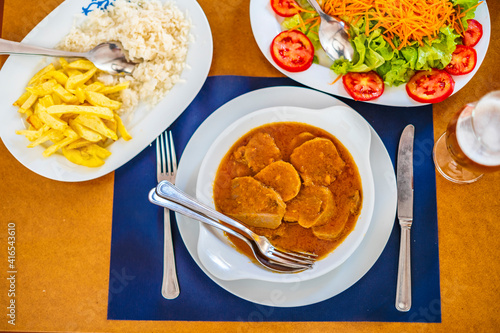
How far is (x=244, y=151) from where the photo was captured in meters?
2.54

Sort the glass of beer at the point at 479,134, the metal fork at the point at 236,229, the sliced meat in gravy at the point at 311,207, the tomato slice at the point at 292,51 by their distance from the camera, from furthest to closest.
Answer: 1. the tomato slice at the point at 292,51
2. the sliced meat in gravy at the point at 311,207
3. the metal fork at the point at 236,229
4. the glass of beer at the point at 479,134

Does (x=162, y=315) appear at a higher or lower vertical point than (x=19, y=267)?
lower

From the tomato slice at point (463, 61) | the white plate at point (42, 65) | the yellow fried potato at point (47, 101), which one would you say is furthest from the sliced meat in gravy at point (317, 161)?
the yellow fried potato at point (47, 101)

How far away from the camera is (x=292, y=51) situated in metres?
2.53

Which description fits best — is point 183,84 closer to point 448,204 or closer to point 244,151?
point 244,151

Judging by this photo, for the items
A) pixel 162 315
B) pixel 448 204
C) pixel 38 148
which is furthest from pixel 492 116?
pixel 38 148

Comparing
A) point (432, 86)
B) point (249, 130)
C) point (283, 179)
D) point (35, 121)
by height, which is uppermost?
point (432, 86)

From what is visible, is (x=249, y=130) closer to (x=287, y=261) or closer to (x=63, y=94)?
(x=287, y=261)

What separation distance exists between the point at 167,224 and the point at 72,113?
90cm

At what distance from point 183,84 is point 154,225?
93cm

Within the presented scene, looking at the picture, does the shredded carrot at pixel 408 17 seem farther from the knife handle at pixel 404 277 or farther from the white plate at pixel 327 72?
the knife handle at pixel 404 277

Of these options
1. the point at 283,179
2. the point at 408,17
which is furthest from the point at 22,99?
the point at 408,17

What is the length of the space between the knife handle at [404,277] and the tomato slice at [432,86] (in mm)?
833

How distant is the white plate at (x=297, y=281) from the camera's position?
8.11 feet
